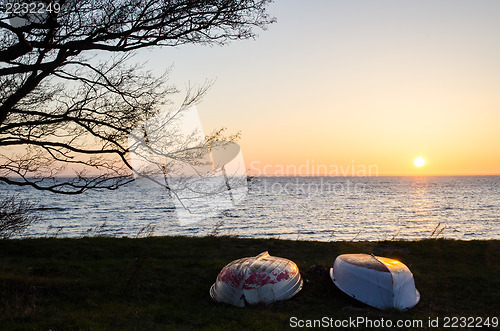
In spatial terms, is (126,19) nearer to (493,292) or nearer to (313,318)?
(313,318)

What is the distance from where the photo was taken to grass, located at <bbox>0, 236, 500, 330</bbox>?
701cm

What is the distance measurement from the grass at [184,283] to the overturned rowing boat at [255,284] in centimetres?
18

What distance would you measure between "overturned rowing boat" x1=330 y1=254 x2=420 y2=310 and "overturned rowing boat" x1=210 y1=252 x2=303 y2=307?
113cm

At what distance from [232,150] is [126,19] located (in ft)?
9.77

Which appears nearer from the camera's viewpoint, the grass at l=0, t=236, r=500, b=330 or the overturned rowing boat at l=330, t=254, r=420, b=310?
the grass at l=0, t=236, r=500, b=330

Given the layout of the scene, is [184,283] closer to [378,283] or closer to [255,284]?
[255,284]

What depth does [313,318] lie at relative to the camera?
7.19m

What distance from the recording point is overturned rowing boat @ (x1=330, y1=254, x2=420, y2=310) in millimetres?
7840

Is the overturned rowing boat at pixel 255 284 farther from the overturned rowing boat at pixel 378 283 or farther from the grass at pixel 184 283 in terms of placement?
the overturned rowing boat at pixel 378 283

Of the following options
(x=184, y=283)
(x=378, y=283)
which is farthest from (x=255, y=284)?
(x=378, y=283)

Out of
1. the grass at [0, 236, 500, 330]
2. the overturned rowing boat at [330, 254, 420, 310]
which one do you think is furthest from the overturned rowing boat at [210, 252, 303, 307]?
the overturned rowing boat at [330, 254, 420, 310]

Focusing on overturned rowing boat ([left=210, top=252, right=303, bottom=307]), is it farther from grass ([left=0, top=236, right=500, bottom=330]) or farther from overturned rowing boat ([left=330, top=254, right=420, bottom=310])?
overturned rowing boat ([left=330, top=254, right=420, bottom=310])

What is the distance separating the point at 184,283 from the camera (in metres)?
9.20

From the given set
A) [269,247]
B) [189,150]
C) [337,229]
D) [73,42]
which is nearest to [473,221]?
[337,229]
